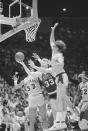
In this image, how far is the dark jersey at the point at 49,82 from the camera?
8871mm

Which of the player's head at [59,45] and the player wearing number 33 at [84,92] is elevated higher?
the player's head at [59,45]

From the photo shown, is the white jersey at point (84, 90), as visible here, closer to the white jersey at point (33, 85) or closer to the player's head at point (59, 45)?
the white jersey at point (33, 85)

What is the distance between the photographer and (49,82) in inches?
349

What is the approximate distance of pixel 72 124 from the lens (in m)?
9.38

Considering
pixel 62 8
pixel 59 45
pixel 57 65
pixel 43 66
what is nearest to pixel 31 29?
pixel 43 66

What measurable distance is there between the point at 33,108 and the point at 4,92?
22.3 ft

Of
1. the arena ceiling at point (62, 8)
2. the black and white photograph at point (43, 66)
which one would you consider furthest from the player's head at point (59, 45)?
the arena ceiling at point (62, 8)

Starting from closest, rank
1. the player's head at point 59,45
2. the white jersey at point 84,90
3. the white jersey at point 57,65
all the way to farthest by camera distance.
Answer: the white jersey at point 57,65 → the player's head at point 59,45 → the white jersey at point 84,90

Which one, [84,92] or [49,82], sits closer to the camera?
[49,82]

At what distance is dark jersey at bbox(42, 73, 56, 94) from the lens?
29.1ft

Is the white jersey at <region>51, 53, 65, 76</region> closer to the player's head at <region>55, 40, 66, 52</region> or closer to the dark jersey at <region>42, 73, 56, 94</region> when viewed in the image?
the player's head at <region>55, 40, 66, 52</region>

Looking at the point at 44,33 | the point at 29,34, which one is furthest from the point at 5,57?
the point at 29,34

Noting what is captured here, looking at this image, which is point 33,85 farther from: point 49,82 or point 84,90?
point 84,90

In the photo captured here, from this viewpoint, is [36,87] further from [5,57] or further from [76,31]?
[76,31]
